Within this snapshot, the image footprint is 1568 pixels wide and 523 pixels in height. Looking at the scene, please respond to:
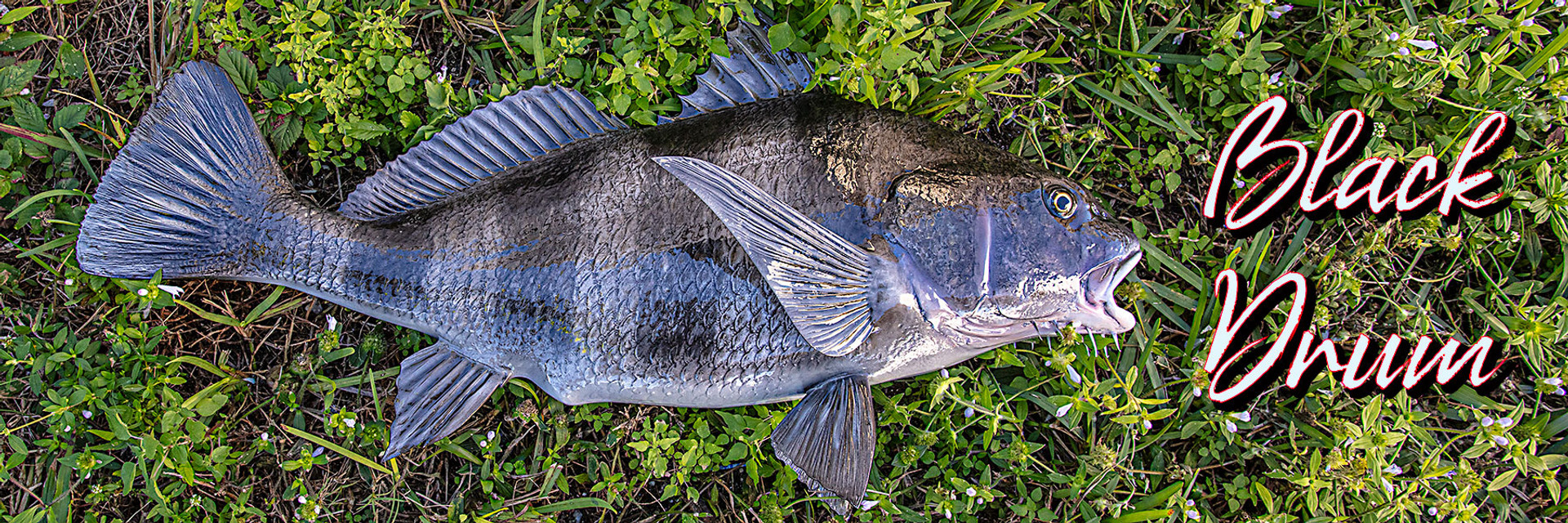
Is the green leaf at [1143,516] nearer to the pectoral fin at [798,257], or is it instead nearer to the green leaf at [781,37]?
the pectoral fin at [798,257]

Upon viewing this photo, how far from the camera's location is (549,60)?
3.10 metres

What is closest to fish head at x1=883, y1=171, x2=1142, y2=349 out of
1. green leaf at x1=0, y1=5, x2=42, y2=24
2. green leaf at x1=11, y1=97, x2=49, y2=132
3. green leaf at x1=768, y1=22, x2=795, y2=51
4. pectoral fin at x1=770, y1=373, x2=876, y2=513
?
pectoral fin at x1=770, y1=373, x2=876, y2=513

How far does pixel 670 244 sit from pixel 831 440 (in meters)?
0.81

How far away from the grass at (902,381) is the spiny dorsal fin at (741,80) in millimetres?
213

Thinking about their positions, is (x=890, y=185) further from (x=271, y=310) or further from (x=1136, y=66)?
(x=271, y=310)

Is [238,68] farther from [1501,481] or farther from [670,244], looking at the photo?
[1501,481]

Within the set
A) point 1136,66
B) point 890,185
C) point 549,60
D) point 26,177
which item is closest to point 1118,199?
point 1136,66

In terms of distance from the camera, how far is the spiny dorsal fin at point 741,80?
2.77 meters

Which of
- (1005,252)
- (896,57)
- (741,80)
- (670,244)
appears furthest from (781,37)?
(1005,252)

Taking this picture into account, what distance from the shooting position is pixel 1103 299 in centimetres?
245

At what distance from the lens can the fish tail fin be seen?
2768 millimetres

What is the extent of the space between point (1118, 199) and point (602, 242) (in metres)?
1.95

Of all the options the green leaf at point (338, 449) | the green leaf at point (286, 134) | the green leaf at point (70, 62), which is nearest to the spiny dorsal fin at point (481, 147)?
the green leaf at point (286, 134)

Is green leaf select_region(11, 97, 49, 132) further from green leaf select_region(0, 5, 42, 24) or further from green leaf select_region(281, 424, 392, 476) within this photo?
green leaf select_region(281, 424, 392, 476)
